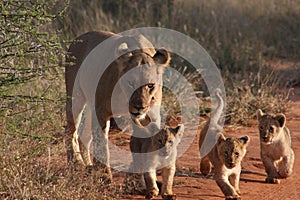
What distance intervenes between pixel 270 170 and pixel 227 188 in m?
1.01

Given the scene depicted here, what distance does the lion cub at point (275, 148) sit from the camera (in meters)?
6.64

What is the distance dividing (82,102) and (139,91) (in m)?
1.42

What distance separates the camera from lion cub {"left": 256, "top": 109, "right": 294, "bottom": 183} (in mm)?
6641

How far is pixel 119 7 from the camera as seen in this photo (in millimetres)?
14625

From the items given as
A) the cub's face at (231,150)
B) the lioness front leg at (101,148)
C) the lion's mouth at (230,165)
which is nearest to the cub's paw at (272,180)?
the cub's face at (231,150)

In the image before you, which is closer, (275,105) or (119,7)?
(275,105)

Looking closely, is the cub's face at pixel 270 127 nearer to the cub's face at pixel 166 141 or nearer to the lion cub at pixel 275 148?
the lion cub at pixel 275 148

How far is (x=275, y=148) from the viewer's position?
672cm

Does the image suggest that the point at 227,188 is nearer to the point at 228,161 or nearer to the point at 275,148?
the point at 228,161

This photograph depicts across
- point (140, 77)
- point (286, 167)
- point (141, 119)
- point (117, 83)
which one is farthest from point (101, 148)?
point (286, 167)

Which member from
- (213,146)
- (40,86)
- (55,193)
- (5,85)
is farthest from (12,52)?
(40,86)

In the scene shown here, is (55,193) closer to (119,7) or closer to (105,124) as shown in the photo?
(105,124)

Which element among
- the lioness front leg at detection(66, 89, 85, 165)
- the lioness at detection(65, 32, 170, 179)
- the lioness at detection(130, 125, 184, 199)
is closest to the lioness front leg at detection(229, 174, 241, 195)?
the lioness at detection(130, 125, 184, 199)

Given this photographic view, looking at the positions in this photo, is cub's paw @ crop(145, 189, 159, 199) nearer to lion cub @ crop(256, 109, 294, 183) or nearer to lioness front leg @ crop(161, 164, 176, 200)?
lioness front leg @ crop(161, 164, 176, 200)
